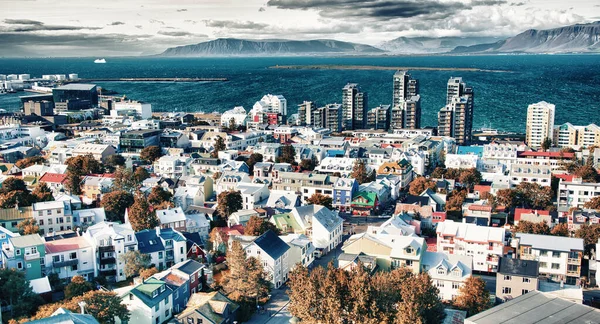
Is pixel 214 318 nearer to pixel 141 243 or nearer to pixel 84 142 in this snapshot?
pixel 141 243

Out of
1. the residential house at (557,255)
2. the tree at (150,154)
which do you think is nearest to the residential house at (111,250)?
the residential house at (557,255)

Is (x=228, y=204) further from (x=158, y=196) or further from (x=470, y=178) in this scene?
(x=470, y=178)

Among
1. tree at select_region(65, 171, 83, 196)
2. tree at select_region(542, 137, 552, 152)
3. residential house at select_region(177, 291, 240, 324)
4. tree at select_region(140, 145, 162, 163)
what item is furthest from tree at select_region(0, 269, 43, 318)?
tree at select_region(542, 137, 552, 152)

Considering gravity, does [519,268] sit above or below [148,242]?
above

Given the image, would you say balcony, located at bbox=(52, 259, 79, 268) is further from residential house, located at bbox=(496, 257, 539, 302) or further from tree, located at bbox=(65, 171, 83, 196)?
residential house, located at bbox=(496, 257, 539, 302)

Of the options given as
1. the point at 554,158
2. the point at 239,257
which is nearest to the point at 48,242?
the point at 239,257

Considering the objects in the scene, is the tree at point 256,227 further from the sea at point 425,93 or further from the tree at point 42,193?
the sea at point 425,93

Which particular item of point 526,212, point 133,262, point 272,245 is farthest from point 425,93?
point 133,262
